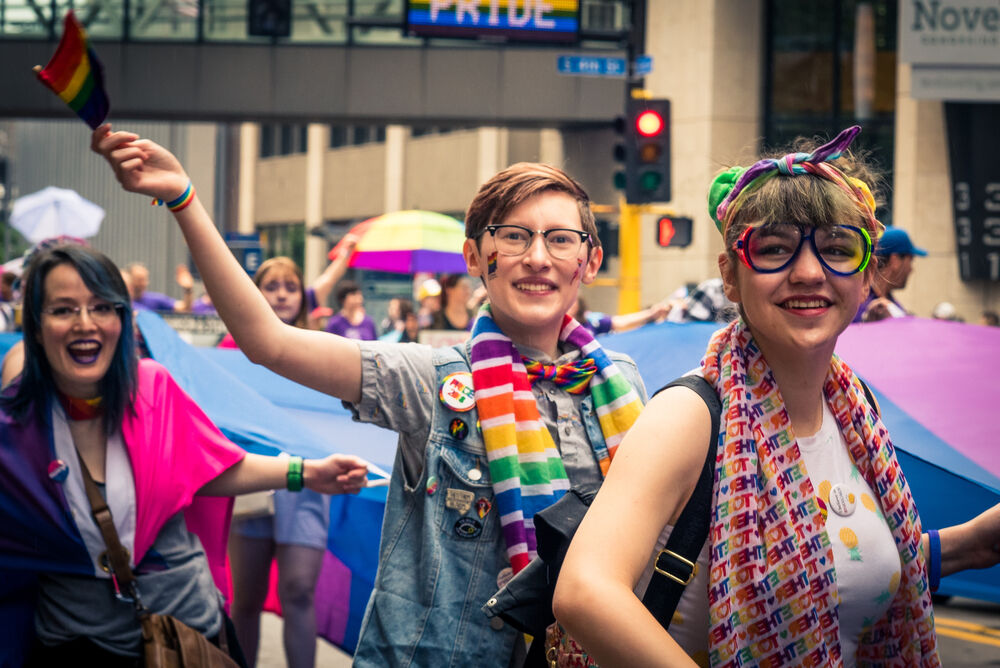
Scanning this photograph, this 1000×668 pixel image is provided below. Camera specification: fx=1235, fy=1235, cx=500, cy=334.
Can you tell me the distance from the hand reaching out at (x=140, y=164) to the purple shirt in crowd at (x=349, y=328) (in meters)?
9.74

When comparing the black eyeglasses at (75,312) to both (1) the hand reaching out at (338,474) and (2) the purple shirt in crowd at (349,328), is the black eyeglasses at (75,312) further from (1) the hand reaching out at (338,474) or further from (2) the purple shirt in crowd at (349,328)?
(2) the purple shirt in crowd at (349,328)

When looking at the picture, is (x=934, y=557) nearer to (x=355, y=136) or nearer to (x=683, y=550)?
(x=683, y=550)

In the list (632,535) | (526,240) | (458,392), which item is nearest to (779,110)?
(526,240)

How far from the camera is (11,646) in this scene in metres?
3.61

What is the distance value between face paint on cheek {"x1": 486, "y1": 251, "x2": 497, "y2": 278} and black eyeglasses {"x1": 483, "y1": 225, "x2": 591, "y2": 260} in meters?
0.02

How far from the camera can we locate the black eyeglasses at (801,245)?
7.24 ft

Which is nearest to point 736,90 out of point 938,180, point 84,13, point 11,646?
point 938,180

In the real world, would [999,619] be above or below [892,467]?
below

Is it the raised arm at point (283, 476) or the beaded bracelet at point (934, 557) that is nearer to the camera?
the beaded bracelet at point (934, 557)

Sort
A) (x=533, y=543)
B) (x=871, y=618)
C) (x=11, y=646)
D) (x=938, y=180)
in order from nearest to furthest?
(x=871, y=618) < (x=533, y=543) < (x=11, y=646) < (x=938, y=180)

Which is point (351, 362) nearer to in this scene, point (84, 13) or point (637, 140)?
point (637, 140)

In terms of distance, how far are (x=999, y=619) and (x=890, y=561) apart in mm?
7133

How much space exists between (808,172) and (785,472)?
1.79ft

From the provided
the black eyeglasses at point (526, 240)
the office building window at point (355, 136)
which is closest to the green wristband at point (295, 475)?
the black eyeglasses at point (526, 240)
